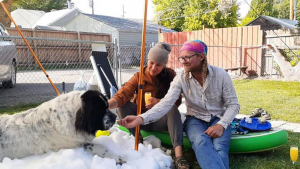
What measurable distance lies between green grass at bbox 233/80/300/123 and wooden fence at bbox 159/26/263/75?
2750mm

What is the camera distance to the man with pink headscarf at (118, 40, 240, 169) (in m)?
2.67

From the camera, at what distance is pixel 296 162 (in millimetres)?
2865

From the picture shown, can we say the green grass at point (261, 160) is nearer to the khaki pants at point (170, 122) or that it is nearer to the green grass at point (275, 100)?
the khaki pants at point (170, 122)

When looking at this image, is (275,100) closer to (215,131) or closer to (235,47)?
(215,131)

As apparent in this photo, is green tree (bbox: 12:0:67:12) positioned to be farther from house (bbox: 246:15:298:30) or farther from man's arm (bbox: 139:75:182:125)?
man's arm (bbox: 139:75:182:125)

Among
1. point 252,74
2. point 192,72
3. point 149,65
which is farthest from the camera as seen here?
point 252,74

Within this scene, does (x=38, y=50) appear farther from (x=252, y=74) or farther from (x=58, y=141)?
(x=58, y=141)

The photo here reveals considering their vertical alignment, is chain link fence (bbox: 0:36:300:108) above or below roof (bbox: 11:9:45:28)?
below

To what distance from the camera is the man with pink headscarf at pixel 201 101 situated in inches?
105

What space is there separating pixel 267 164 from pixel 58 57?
34.7 ft

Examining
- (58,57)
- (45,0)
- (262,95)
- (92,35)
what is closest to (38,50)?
(58,57)

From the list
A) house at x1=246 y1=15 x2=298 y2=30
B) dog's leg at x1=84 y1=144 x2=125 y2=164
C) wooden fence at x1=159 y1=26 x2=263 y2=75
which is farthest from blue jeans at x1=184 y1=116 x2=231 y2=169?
house at x1=246 y1=15 x2=298 y2=30

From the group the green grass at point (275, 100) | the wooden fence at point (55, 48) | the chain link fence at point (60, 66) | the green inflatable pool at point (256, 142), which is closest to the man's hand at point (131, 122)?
the green inflatable pool at point (256, 142)

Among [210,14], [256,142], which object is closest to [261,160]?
[256,142]
